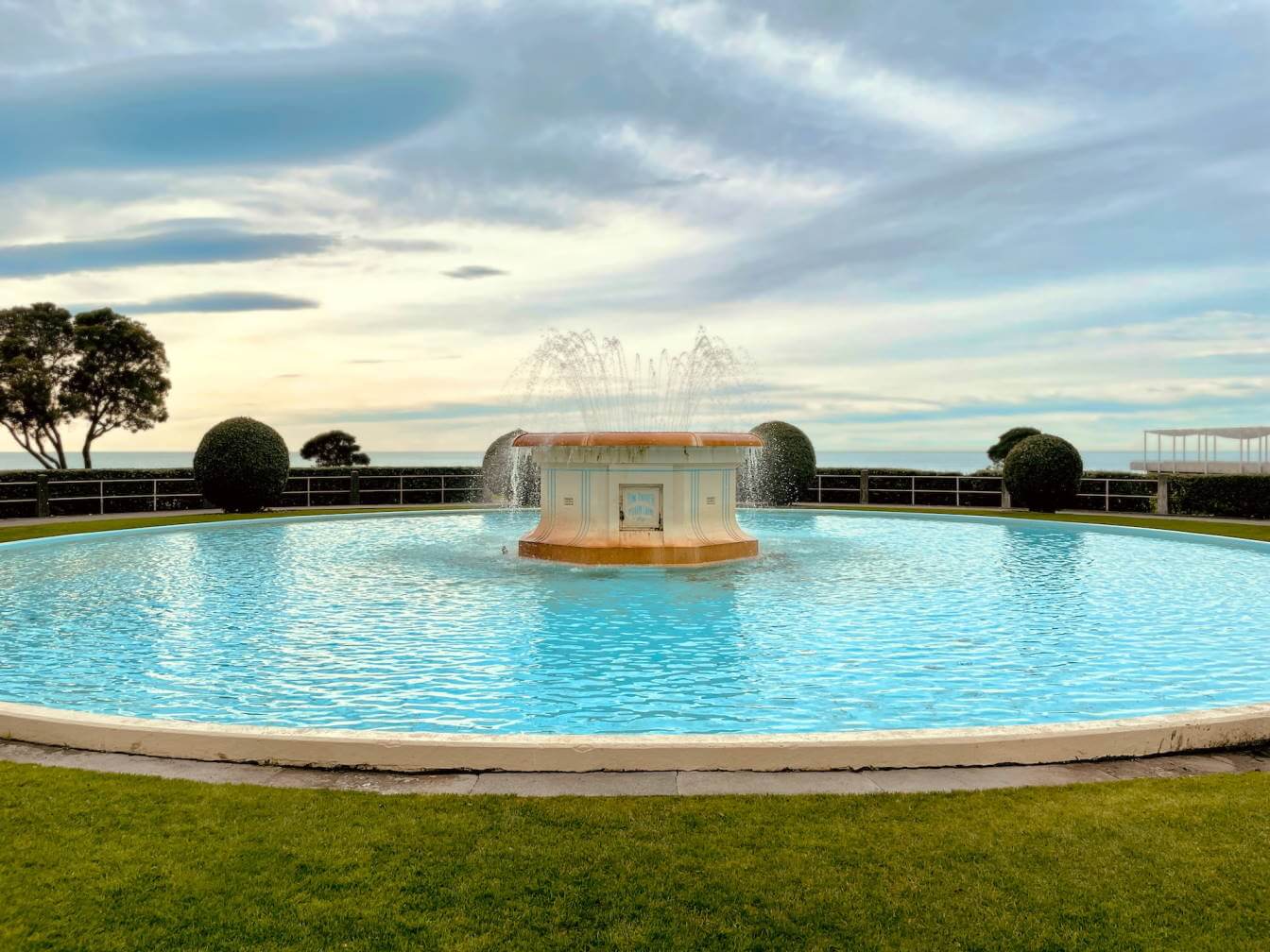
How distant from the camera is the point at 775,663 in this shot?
9609mm

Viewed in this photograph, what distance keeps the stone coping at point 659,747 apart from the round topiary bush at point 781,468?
26023 mm

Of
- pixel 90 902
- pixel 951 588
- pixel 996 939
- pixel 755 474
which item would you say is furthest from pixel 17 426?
pixel 996 939

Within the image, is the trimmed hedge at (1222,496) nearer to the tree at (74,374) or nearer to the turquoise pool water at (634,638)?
the turquoise pool water at (634,638)

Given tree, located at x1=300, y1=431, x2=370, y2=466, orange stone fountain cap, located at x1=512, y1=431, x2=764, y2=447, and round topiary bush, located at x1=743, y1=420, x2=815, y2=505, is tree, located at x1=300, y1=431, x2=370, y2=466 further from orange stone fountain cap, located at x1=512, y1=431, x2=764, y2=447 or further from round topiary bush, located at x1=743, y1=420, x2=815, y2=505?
orange stone fountain cap, located at x1=512, y1=431, x2=764, y2=447

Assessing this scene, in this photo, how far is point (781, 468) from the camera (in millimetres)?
32562

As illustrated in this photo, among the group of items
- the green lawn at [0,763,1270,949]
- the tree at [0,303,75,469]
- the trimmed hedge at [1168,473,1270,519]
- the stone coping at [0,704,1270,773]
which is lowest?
the green lawn at [0,763,1270,949]

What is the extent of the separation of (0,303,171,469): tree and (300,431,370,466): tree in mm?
6450

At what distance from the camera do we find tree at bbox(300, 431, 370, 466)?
4425 cm

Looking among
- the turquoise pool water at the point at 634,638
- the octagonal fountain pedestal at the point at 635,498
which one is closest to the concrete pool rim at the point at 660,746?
the turquoise pool water at the point at 634,638

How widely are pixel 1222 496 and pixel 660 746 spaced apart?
27596 mm

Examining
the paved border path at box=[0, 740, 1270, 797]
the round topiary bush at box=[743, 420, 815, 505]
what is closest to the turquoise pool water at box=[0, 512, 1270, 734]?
the paved border path at box=[0, 740, 1270, 797]

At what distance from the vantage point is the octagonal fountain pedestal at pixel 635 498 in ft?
57.3

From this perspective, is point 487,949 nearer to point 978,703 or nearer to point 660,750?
point 660,750

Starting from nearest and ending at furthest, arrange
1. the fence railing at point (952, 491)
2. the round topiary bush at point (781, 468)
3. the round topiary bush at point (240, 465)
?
the round topiary bush at point (240, 465) → the fence railing at point (952, 491) → the round topiary bush at point (781, 468)
